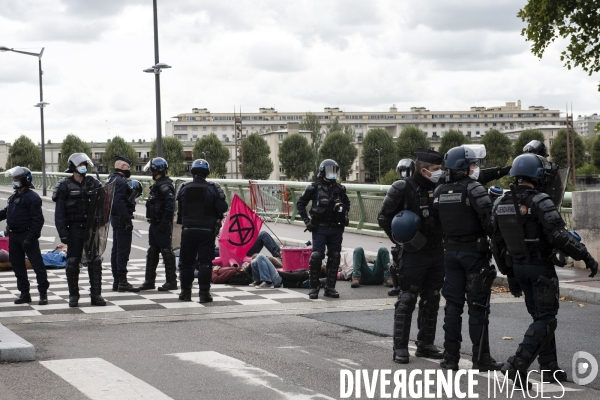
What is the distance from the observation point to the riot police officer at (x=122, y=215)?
44.0 ft

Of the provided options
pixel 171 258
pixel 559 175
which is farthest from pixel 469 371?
pixel 171 258

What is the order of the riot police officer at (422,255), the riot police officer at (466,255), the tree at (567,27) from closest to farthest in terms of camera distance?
1. the riot police officer at (466,255)
2. the riot police officer at (422,255)
3. the tree at (567,27)

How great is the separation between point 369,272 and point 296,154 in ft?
390

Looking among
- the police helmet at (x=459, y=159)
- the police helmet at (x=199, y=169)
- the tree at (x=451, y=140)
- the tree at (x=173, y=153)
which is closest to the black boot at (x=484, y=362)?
the police helmet at (x=459, y=159)

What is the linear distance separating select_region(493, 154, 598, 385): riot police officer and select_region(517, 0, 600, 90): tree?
54.2ft

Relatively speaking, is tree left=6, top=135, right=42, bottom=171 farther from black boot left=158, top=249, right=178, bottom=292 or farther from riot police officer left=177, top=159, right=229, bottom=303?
riot police officer left=177, top=159, right=229, bottom=303

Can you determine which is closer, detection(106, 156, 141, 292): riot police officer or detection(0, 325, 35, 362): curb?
detection(0, 325, 35, 362): curb

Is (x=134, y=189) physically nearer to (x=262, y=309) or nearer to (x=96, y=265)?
(x=96, y=265)

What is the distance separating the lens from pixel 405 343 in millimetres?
8078

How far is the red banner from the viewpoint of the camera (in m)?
15.1

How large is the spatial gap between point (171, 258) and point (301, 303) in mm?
2515

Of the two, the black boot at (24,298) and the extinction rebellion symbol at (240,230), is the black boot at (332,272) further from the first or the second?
the black boot at (24,298)

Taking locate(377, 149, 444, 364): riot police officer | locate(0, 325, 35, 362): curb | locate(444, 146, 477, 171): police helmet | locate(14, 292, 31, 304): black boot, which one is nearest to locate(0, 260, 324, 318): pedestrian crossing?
locate(14, 292, 31, 304): black boot

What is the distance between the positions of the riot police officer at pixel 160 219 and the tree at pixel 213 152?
358 ft
